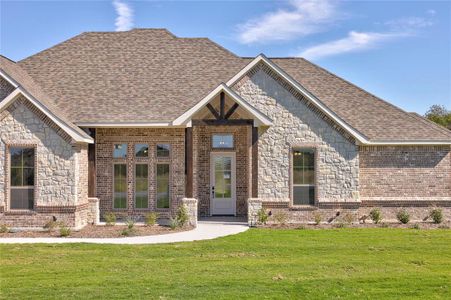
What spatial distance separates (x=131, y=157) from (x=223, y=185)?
4059mm

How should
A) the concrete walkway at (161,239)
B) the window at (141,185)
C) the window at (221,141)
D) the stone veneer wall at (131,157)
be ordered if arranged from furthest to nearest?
the window at (221,141) < the window at (141,185) < the stone veneer wall at (131,157) < the concrete walkway at (161,239)

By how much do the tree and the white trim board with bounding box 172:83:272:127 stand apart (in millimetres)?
45741

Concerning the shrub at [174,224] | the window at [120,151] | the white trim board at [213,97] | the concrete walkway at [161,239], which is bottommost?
the concrete walkway at [161,239]

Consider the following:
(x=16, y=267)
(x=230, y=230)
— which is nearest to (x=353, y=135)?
(x=230, y=230)

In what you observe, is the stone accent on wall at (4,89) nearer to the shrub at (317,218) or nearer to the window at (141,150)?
the window at (141,150)

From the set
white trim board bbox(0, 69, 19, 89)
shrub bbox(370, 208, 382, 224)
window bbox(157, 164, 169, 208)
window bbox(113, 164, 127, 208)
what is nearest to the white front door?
window bbox(157, 164, 169, 208)

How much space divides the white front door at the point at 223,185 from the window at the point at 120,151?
3.65m

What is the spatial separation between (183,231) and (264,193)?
3622mm

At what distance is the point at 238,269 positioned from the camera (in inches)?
370

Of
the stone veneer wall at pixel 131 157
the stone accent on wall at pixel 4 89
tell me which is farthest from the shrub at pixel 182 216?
the stone accent on wall at pixel 4 89

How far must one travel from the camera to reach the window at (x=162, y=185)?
1712 centimetres

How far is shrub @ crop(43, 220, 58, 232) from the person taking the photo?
14.7m

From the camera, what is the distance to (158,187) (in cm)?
1717

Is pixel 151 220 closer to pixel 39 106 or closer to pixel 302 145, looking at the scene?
pixel 39 106
